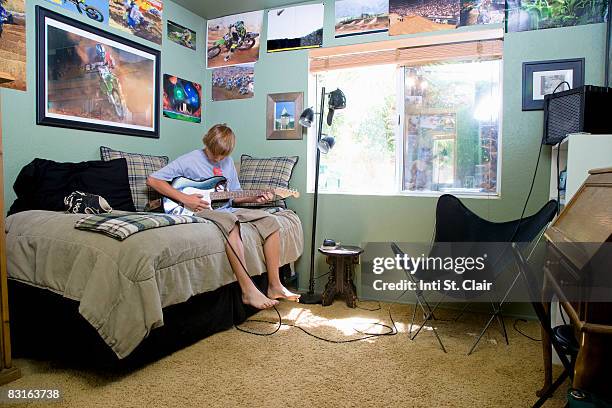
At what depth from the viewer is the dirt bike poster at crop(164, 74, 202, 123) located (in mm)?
3559

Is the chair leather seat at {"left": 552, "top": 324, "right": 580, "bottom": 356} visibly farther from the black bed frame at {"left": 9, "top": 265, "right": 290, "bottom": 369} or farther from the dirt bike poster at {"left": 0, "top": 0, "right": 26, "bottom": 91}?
the dirt bike poster at {"left": 0, "top": 0, "right": 26, "bottom": 91}

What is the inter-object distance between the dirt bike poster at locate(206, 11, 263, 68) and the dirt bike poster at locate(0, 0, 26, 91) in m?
1.66

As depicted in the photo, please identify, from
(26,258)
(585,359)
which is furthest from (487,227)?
(26,258)

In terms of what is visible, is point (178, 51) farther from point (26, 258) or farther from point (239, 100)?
point (26, 258)

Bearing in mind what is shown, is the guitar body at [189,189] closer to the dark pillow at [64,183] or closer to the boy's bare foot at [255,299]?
the dark pillow at [64,183]

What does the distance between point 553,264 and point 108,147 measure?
2825 millimetres

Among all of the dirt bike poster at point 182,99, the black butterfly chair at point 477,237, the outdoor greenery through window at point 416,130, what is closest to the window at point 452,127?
the outdoor greenery through window at point 416,130

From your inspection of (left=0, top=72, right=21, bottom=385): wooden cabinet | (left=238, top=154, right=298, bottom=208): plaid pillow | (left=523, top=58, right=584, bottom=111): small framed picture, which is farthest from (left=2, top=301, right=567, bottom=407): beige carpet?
(left=523, top=58, right=584, bottom=111): small framed picture

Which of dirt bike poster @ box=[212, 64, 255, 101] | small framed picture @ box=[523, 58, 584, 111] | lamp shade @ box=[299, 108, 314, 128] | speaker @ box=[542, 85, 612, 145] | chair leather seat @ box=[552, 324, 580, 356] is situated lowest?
chair leather seat @ box=[552, 324, 580, 356]

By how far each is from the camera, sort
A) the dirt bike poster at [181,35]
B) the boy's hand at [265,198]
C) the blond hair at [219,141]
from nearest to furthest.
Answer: the blond hair at [219,141] → the boy's hand at [265,198] → the dirt bike poster at [181,35]

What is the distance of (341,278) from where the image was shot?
310cm

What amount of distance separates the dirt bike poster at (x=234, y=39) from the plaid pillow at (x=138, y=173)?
131 cm

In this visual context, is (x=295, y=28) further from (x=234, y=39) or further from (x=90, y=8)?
(x=90, y=8)

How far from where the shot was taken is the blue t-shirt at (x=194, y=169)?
9.21 feet
